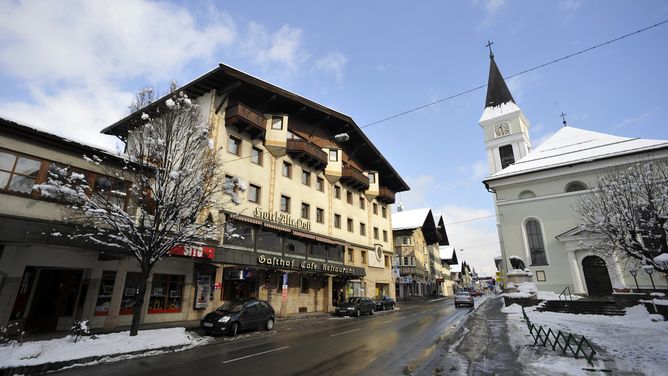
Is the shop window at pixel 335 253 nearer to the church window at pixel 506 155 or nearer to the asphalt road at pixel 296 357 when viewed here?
the asphalt road at pixel 296 357

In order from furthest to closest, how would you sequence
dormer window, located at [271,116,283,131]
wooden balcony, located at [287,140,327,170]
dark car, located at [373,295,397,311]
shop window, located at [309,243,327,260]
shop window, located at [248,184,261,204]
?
dark car, located at [373,295,397,311], shop window, located at [309,243,327,260], wooden balcony, located at [287,140,327,170], dormer window, located at [271,116,283,131], shop window, located at [248,184,261,204]

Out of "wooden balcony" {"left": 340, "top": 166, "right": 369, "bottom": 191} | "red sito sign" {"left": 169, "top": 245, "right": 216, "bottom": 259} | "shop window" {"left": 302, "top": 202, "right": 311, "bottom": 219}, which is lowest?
"red sito sign" {"left": 169, "top": 245, "right": 216, "bottom": 259}

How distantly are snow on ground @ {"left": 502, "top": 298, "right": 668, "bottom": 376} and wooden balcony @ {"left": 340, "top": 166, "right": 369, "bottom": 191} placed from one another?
18.8 metres

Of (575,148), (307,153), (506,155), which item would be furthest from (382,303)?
(506,155)

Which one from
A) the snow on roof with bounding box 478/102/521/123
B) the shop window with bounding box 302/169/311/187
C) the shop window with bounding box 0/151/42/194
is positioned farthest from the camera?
the snow on roof with bounding box 478/102/521/123

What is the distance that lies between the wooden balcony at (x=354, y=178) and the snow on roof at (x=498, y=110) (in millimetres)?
30432

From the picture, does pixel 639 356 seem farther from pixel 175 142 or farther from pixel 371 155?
pixel 371 155

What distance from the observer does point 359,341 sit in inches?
505

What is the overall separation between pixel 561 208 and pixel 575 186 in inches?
108

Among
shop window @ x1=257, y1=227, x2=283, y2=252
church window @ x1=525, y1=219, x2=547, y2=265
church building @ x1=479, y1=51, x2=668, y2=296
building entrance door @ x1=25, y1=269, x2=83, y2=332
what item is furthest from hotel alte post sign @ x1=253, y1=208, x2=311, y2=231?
church window @ x1=525, y1=219, x2=547, y2=265

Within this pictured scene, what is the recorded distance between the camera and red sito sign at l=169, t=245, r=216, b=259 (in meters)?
16.2

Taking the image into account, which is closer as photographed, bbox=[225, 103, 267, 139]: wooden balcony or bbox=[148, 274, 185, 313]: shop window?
bbox=[148, 274, 185, 313]: shop window

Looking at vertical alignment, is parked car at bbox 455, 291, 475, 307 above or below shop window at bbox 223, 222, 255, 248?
below

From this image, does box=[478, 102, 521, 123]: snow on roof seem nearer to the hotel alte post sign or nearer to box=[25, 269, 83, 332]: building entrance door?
the hotel alte post sign
